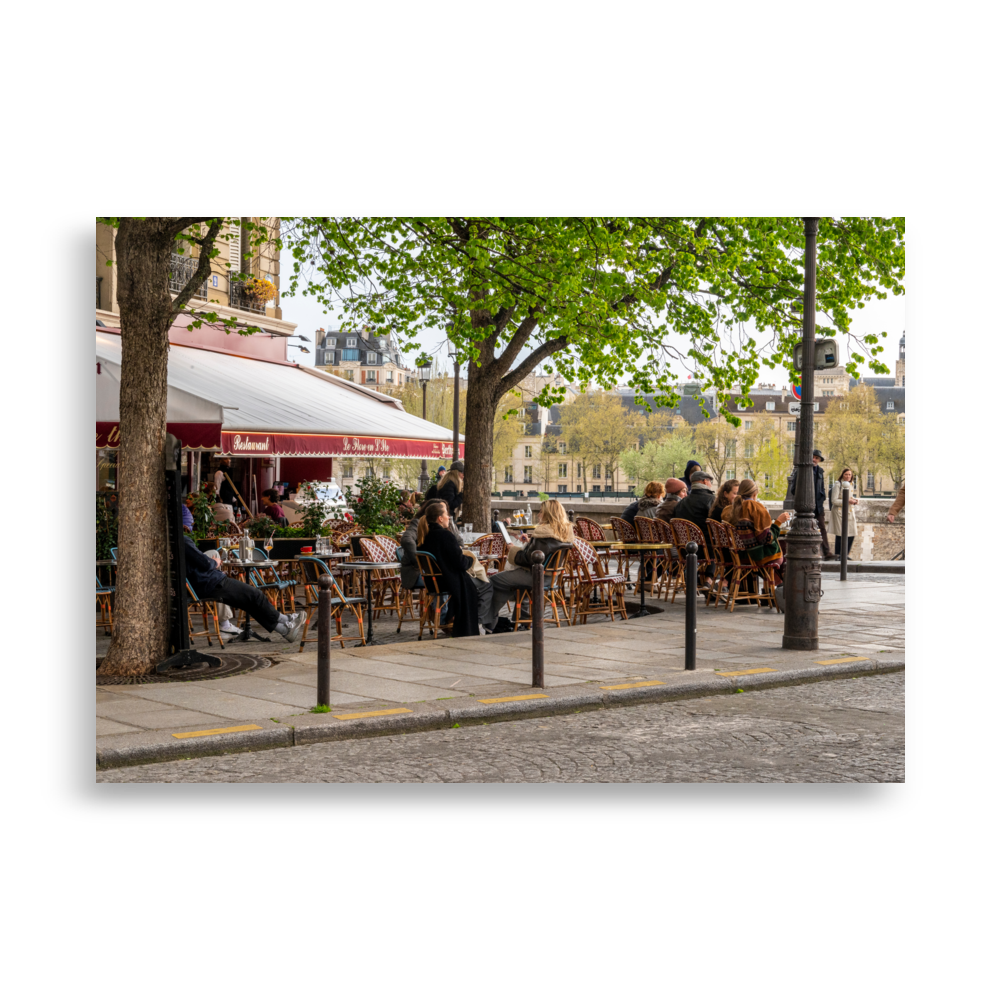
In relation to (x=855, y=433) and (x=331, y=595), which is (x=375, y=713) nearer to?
(x=331, y=595)

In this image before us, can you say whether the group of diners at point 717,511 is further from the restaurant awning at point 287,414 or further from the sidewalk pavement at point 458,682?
the restaurant awning at point 287,414

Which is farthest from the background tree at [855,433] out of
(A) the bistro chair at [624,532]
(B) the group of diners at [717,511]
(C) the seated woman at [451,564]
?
(C) the seated woman at [451,564]

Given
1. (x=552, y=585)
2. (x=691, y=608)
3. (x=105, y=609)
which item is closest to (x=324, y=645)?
(x=691, y=608)

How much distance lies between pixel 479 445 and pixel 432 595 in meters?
6.74

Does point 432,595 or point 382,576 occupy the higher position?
point 382,576

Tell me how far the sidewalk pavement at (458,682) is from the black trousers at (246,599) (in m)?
0.29

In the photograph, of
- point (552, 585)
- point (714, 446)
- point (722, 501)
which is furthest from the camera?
point (714, 446)

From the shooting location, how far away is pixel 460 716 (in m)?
7.64

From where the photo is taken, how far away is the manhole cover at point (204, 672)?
28.4ft

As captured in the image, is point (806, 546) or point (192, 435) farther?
point (192, 435)

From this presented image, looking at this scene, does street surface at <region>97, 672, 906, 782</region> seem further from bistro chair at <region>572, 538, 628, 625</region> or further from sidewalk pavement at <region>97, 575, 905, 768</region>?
bistro chair at <region>572, 538, 628, 625</region>

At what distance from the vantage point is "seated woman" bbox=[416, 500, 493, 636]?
36.1ft
